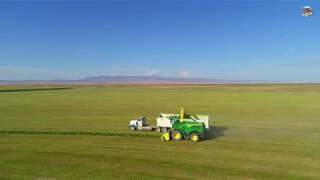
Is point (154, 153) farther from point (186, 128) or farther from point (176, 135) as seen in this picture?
point (186, 128)

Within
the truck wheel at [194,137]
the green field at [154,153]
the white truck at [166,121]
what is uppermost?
the white truck at [166,121]

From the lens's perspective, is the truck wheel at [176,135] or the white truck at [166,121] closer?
the truck wheel at [176,135]

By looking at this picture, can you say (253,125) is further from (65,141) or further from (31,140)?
(31,140)

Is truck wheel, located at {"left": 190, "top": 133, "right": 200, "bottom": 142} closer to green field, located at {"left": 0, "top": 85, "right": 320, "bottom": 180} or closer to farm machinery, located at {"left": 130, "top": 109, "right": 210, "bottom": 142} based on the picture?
farm machinery, located at {"left": 130, "top": 109, "right": 210, "bottom": 142}

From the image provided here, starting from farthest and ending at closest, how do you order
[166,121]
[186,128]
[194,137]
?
[166,121] < [186,128] < [194,137]

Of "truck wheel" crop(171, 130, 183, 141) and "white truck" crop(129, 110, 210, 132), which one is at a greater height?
"white truck" crop(129, 110, 210, 132)

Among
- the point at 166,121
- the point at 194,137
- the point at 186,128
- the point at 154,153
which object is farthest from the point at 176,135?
the point at 154,153

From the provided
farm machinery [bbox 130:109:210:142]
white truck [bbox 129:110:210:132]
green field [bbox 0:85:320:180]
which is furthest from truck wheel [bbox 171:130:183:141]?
white truck [bbox 129:110:210:132]

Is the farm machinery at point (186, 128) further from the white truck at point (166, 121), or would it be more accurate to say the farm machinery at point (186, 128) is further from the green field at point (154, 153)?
the green field at point (154, 153)

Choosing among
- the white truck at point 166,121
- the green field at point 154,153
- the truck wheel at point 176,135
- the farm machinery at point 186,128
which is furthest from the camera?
the white truck at point 166,121

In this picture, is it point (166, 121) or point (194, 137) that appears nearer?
point (194, 137)

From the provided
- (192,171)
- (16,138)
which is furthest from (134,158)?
(16,138)

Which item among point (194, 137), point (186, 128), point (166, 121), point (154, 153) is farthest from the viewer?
point (166, 121)

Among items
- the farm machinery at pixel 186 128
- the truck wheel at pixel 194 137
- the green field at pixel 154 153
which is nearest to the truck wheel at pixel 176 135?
the farm machinery at pixel 186 128
